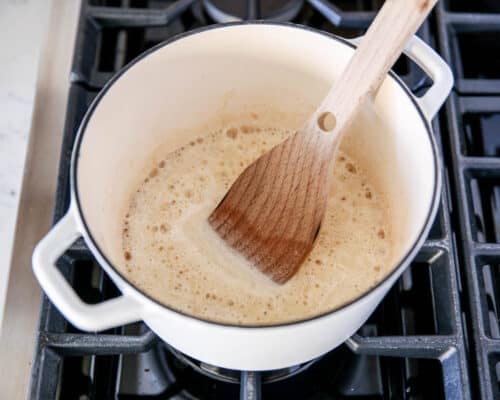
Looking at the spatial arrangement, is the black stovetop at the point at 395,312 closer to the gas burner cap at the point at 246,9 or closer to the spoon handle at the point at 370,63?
the gas burner cap at the point at 246,9

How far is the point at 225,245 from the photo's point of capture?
0.68 meters

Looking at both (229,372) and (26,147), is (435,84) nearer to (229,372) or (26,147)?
(229,372)

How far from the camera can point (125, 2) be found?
2.76 feet

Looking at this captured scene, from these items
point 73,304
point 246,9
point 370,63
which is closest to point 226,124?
point 246,9

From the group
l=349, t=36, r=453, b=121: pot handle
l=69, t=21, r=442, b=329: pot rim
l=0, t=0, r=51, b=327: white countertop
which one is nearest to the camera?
l=69, t=21, r=442, b=329: pot rim

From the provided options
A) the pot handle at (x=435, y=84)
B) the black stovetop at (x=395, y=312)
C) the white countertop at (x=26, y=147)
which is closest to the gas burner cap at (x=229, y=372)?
the black stovetop at (x=395, y=312)

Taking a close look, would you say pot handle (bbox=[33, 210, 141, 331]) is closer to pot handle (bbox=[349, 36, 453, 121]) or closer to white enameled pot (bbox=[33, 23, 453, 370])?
white enameled pot (bbox=[33, 23, 453, 370])

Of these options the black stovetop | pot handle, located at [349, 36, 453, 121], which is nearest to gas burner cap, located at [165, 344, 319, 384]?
the black stovetop

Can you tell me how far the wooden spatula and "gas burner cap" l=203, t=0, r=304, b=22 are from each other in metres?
0.22

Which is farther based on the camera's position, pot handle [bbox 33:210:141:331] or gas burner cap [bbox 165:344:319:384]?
gas burner cap [bbox 165:344:319:384]

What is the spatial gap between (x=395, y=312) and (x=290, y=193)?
164mm

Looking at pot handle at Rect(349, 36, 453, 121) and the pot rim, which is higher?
pot handle at Rect(349, 36, 453, 121)

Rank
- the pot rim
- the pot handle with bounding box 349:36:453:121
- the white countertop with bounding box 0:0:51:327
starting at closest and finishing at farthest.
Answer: the pot rim, the pot handle with bounding box 349:36:453:121, the white countertop with bounding box 0:0:51:327

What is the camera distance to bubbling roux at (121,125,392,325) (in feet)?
2.13
